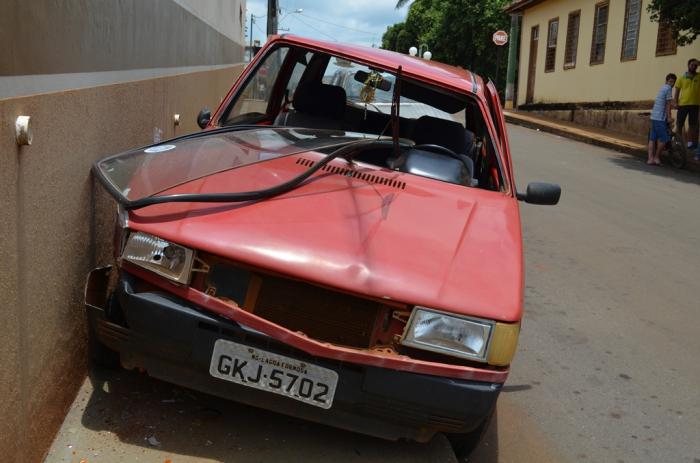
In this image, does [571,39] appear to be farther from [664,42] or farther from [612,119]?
[664,42]

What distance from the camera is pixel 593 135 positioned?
1983 cm

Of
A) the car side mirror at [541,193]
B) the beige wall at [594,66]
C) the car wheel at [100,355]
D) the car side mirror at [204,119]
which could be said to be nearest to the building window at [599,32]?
the beige wall at [594,66]

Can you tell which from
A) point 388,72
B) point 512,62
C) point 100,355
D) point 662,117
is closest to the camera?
point 100,355

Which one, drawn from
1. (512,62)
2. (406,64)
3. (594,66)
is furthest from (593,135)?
(406,64)

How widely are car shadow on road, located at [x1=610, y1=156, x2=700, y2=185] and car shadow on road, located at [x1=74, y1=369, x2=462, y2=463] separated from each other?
11.4 m

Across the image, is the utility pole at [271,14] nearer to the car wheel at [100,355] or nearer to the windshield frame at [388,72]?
the windshield frame at [388,72]

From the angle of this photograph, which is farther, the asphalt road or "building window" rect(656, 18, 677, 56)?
"building window" rect(656, 18, 677, 56)

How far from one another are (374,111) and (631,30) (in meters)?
18.3

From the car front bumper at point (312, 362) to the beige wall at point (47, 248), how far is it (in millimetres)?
315

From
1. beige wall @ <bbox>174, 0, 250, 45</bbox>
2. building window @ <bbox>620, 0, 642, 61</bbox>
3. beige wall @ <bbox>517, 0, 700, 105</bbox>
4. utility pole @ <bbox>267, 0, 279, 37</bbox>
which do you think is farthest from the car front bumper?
utility pole @ <bbox>267, 0, 279, 37</bbox>

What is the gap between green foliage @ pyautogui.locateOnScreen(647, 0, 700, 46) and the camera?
13.6m

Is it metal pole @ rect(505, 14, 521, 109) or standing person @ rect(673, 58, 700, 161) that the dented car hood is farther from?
metal pole @ rect(505, 14, 521, 109)

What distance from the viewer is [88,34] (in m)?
4.22

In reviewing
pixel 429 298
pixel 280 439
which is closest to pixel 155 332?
pixel 280 439
